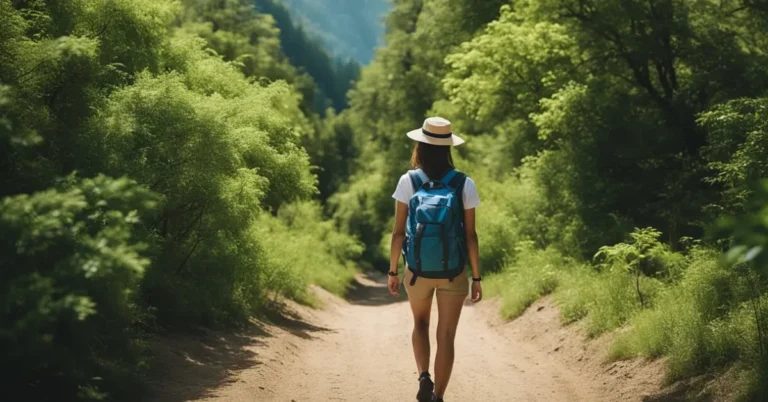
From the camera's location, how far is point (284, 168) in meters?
16.2

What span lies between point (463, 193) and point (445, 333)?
1.27 m

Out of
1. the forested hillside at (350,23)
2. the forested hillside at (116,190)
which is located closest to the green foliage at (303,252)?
the forested hillside at (116,190)

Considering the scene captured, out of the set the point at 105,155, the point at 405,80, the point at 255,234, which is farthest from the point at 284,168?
the point at 405,80

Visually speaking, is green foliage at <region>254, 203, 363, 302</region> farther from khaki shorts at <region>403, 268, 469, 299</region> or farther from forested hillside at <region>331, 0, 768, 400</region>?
khaki shorts at <region>403, 268, 469, 299</region>

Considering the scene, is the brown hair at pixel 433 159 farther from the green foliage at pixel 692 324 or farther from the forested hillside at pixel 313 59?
the forested hillside at pixel 313 59

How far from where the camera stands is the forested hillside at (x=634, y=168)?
9.04 m

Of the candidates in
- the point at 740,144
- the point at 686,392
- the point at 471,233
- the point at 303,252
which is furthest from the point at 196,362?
the point at 303,252

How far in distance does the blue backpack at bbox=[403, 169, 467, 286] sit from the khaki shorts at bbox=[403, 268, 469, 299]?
80mm

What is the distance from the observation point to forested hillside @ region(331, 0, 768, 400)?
904 centimetres

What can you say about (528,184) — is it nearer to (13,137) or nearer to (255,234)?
(255,234)

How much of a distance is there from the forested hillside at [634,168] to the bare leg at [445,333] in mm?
2364

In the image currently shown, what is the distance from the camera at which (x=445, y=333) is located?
6.81m

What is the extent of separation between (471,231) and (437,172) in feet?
2.08

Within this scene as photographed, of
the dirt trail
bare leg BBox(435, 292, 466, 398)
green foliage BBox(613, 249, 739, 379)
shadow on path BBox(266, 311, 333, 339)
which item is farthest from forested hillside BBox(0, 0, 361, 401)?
green foliage BBox(613, 249, 739, 379)
